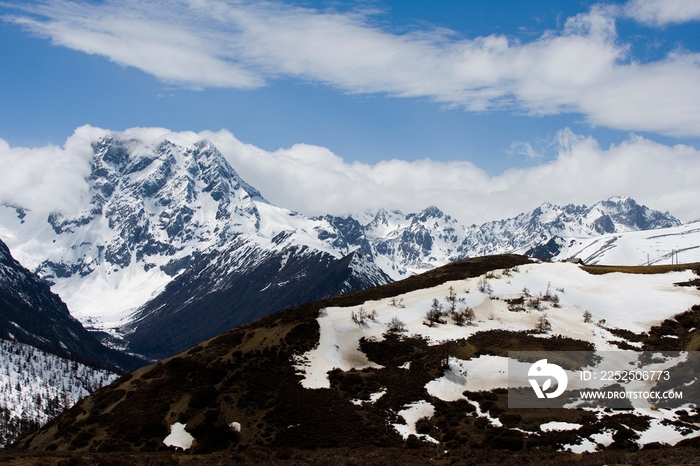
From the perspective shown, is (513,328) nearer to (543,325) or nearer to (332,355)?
(543,325)

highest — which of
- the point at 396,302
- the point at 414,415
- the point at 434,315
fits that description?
the point at 396,302

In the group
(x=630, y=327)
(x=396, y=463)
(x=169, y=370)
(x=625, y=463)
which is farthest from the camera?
(x=630, y=327)

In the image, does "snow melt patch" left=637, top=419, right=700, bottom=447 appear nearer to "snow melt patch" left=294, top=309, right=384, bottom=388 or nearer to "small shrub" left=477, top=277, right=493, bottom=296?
"snow melt patch" left=294, top=309, right=384, bottom=388

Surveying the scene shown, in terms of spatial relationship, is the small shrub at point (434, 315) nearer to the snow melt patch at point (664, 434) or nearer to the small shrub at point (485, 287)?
the small shrub at point (485, 287)

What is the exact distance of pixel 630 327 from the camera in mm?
107188

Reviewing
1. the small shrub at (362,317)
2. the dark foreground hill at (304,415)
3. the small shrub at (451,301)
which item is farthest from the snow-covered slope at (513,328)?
the dark foreground hill at (304,415)

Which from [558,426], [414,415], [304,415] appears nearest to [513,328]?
[414,415]

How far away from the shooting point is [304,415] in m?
83.8

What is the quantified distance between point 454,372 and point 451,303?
2664 centimetres

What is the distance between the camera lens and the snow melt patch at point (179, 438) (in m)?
78.8

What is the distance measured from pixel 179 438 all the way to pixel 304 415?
17.2 meters

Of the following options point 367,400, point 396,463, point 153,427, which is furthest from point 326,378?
point 396,463

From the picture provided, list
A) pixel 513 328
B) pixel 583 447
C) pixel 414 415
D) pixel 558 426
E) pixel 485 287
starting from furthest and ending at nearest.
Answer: pixel 485 287
pixel 513 328
pixel 414 415
pixel 558 426
pixel 583 447

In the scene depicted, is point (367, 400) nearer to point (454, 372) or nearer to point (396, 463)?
point (454, 372)
